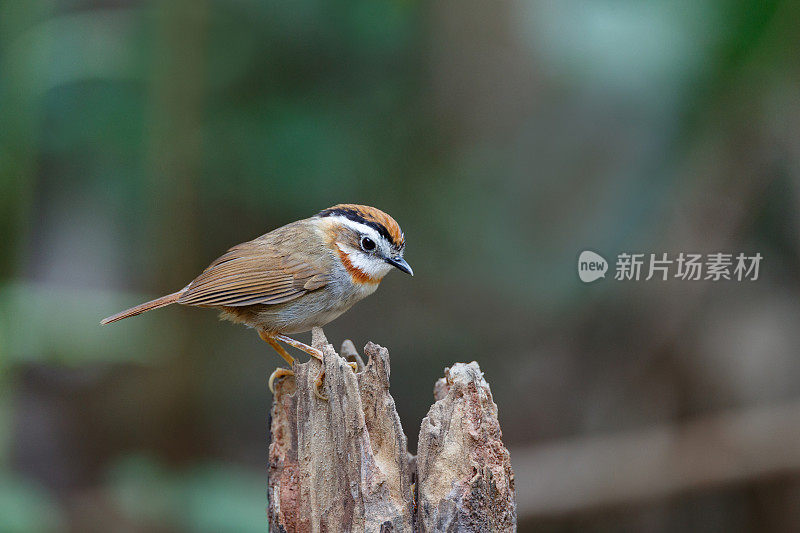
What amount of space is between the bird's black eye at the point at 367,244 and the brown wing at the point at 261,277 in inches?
8.5

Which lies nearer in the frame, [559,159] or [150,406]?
[150,406]

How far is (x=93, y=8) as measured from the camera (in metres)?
7.28

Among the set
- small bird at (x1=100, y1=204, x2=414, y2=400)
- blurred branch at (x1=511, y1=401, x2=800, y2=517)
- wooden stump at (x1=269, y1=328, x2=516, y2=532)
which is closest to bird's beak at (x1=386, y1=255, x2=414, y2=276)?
small bird at (x1=100, y1=204, x2=414, y2=400)

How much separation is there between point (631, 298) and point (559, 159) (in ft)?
4.15

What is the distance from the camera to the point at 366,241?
151 inches

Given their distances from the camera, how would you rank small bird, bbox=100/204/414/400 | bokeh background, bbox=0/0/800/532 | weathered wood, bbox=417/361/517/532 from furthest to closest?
1. bokeh background, bbox=0/0/800/532
2. small bird, bbox=100/204/414/400
3. weathered wood, bbox=417/361/517/532

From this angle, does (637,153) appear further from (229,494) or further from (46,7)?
(46,7)

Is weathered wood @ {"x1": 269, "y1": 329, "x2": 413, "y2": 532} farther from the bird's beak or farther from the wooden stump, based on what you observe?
the bird's beak

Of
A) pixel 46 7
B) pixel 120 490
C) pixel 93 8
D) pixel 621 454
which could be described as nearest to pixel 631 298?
pixel 621 454

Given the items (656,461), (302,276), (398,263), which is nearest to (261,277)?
(302,276)

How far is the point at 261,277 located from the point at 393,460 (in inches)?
53.7

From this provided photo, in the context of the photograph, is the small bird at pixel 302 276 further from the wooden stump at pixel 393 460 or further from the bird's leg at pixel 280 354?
the wooden stump at pixel 393 460

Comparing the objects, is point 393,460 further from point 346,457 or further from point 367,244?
point 367,244

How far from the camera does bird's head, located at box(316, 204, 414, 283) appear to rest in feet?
12.3
